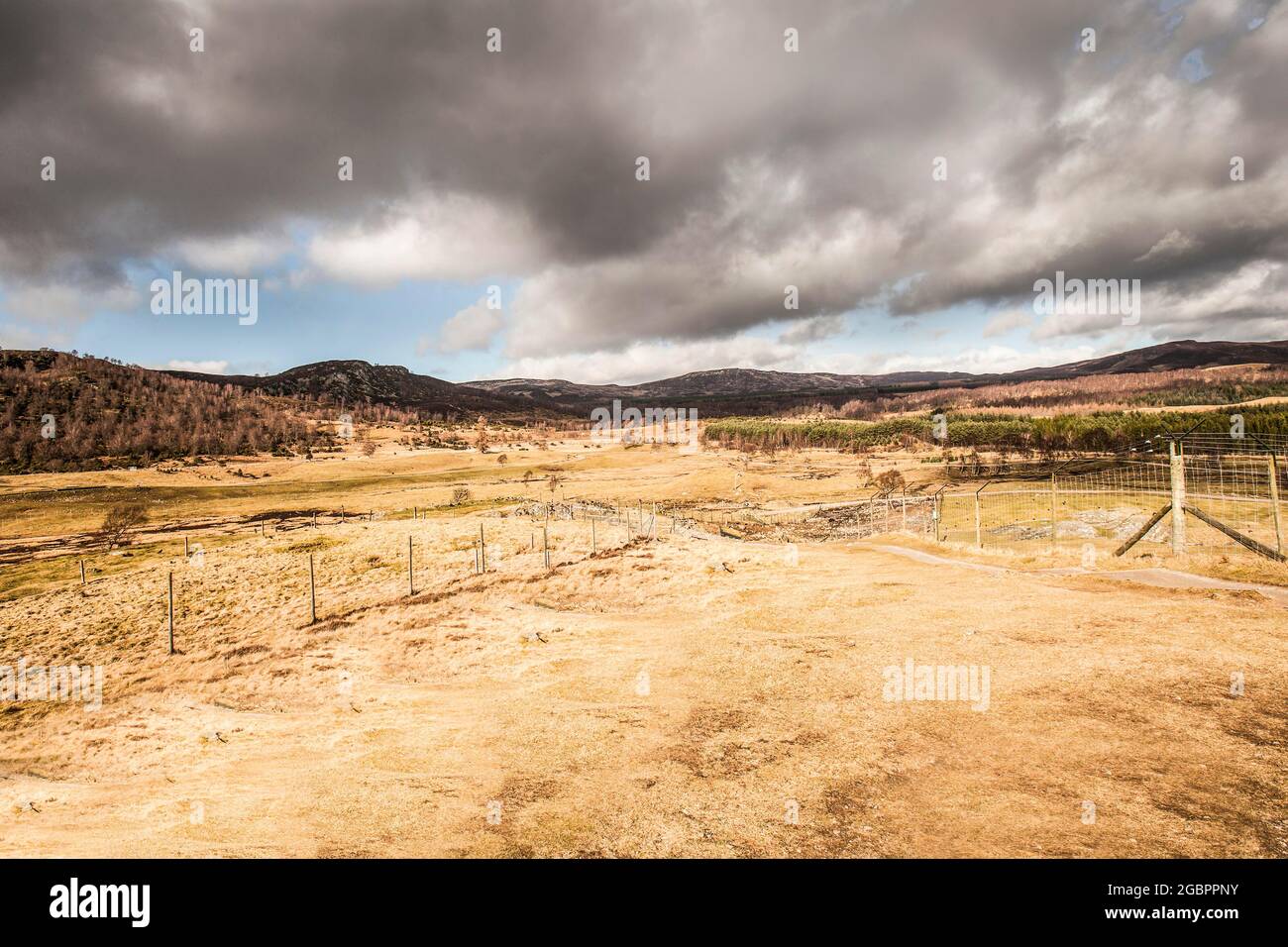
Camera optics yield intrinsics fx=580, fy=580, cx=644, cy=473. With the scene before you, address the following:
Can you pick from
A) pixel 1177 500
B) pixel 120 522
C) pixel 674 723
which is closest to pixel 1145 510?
pixel 1177 500

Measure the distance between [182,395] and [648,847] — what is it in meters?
190

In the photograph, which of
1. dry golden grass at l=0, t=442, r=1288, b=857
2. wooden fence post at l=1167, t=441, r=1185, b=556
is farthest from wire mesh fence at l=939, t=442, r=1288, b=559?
dry golden grass at l=0, t=442, r=1288, b=857

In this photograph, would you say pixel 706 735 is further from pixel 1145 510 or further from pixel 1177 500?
pixel 1145 510

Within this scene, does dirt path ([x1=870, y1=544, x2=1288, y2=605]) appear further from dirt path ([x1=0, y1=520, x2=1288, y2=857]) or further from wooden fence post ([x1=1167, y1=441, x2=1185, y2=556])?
wooden fence post ([x1=1167, y1=441, x2=1185, y2=556])

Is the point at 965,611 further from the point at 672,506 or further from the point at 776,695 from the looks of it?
the point at 672,506

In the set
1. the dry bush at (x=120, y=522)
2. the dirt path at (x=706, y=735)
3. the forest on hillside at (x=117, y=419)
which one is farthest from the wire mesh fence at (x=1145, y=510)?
the forest on hillside at (x=117, y=419)

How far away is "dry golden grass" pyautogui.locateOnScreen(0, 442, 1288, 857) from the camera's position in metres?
7.00

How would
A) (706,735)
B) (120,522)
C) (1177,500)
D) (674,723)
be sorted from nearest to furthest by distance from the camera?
(706,735) < (674,723) < (1177,500) < (120,522)

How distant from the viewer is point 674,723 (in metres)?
10.9

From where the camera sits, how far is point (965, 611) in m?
15.8

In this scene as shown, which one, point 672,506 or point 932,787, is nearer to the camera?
point 932,787
